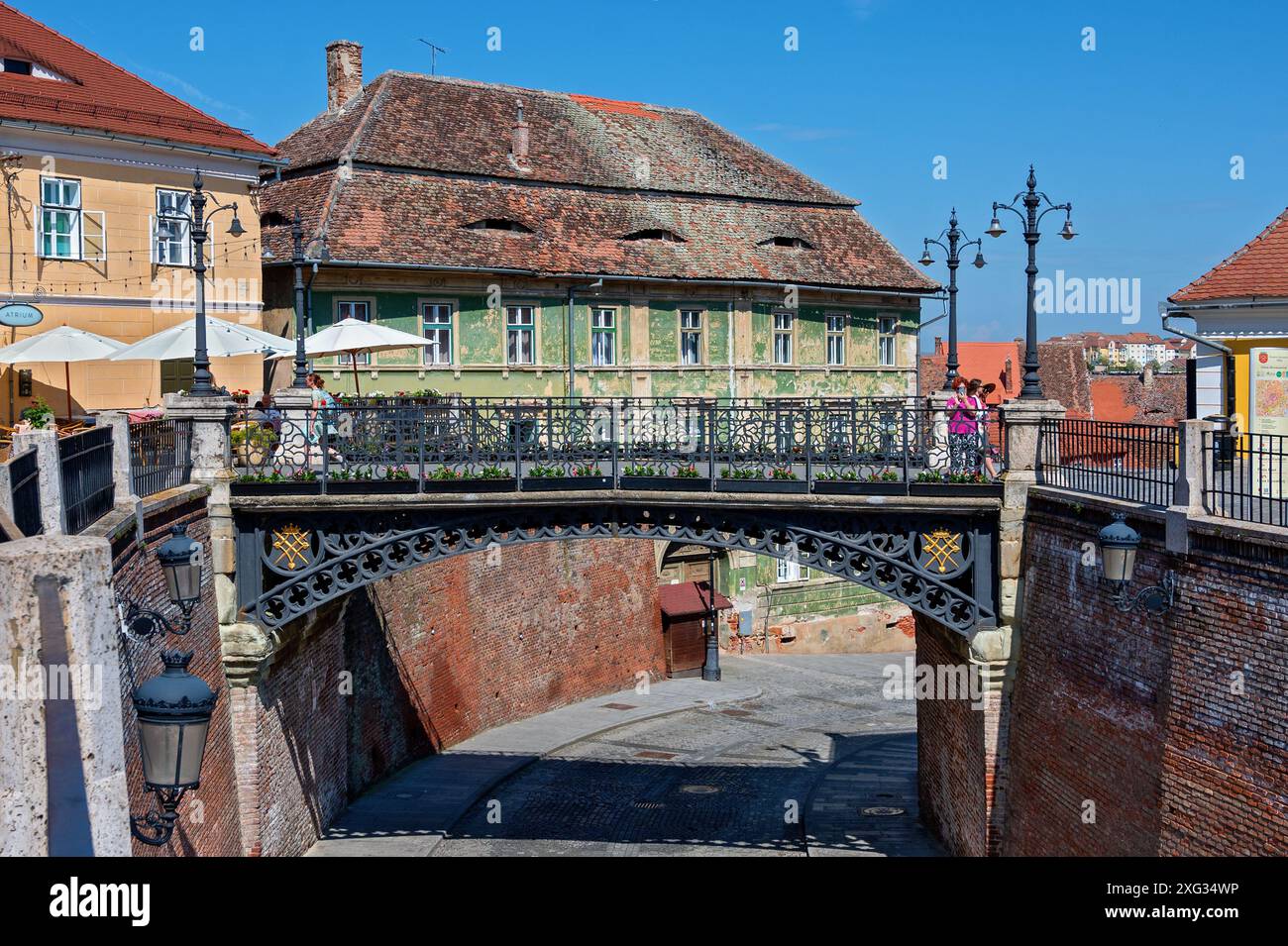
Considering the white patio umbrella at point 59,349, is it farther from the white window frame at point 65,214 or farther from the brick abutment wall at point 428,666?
the brick abutment wall at point 428,666

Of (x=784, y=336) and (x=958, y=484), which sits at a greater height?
(x=784, y=336)

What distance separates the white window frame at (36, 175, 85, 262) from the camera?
25047mm

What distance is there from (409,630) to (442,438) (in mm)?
9020

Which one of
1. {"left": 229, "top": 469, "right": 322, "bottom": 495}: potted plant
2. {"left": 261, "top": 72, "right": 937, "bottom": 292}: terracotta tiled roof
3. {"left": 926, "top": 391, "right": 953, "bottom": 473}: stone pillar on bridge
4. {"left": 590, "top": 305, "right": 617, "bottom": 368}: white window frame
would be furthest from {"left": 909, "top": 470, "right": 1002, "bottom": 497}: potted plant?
{"left": 590, "top": 305, "right": 617, "bottom": 368}: white window frame

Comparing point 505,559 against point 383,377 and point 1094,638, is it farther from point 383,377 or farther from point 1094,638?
point 1094,638

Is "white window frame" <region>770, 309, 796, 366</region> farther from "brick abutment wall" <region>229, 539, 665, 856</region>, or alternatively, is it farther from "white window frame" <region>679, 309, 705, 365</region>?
"brick abutment wall" <region>229, 539, 665, 856</region>

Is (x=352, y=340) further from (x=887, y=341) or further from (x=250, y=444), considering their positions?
(x=887, y=341)

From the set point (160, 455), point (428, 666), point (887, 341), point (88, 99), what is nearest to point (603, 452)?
point (160, 455)

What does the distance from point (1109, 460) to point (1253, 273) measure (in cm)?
636

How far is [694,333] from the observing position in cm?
3725

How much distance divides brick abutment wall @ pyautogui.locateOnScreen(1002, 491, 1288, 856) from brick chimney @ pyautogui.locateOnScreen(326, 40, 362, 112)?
86.7 feet

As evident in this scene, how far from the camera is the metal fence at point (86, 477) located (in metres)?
12.9

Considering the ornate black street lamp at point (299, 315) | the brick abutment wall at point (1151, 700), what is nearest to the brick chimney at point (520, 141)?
the ornate black street lamp at point (299, 315)

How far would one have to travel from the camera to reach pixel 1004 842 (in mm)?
17750
